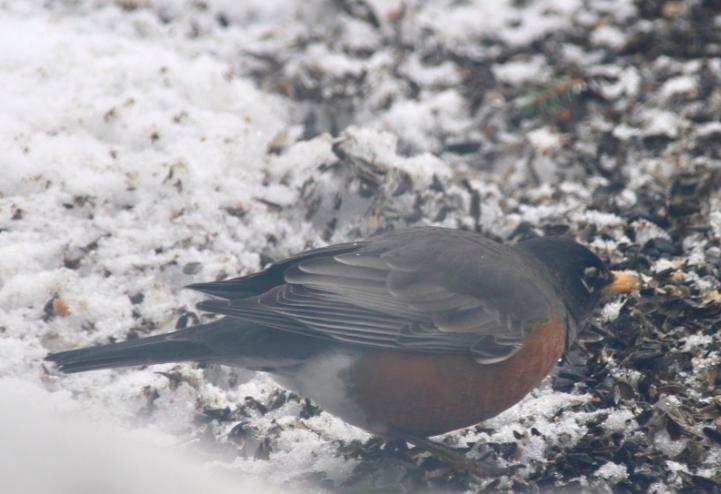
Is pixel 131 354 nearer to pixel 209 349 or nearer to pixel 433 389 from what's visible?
pixel 209 349

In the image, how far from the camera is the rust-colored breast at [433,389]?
13.3 ft

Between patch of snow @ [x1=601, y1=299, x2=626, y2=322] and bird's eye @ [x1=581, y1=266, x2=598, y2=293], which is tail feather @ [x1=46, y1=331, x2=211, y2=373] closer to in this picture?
bird's eye @ [x1=581, y1=266, x2=598, y2=293]

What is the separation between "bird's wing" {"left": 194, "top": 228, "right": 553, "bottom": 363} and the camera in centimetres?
415

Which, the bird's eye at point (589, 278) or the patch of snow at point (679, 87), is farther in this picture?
the patch of snow at point (679, 87)

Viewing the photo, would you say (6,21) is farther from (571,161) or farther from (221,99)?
(571,161)

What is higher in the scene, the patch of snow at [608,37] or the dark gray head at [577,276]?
the patch of snow at [608,37]

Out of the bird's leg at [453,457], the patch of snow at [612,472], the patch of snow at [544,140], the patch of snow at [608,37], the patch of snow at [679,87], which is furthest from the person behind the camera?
the patch of snow at [608,37]

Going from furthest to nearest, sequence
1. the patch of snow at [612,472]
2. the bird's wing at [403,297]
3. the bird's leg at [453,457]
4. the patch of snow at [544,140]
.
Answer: the patch of snow at [544,140] < the bird's wing at [403,297] < the bird's leg at [453,457] < the patch of snow at [612,472]

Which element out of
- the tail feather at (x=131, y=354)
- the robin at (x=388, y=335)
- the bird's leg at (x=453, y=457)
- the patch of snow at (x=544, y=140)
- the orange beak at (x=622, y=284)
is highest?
the patch of snow at (x=544, y=140)

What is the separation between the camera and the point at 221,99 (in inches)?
257

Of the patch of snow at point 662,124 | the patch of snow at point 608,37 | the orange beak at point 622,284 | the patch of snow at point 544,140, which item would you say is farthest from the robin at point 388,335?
the patch of snow at point 608,37

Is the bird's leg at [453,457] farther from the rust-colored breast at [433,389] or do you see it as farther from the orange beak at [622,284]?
the orange beak at [622,284]

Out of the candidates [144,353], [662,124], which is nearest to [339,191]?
[144,353]

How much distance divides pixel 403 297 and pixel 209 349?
845mm
